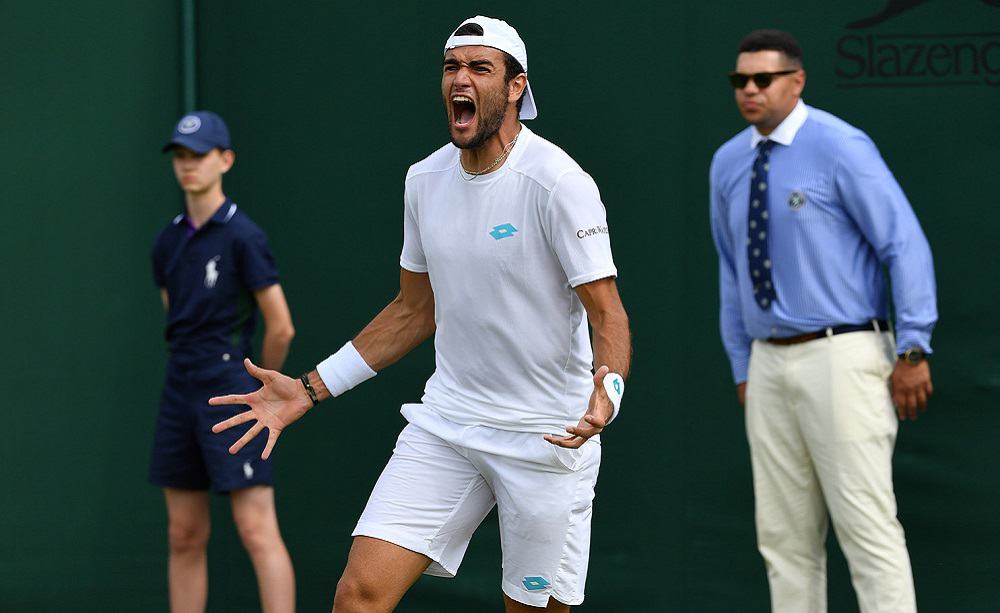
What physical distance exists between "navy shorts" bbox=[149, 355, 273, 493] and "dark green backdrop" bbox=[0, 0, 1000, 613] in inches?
26.1

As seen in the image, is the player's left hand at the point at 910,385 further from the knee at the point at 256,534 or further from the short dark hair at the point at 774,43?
the knee at the point at 256,534

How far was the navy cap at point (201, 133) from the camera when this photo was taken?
578 centimetres

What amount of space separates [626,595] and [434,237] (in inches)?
92.4

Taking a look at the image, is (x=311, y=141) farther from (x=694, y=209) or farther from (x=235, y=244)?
(x=694, y=209)

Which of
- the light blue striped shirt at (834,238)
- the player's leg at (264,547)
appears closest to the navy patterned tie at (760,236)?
the light blue striped shirt at (834,238)

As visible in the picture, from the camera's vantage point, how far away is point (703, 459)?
615 cm

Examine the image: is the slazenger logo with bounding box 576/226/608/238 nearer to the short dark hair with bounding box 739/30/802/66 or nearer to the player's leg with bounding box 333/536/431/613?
the player's leg with bounding box 333/536/431/613

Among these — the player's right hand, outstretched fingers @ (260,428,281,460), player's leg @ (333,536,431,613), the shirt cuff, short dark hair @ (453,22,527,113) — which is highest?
short dark hair @ (453,22,527,113)

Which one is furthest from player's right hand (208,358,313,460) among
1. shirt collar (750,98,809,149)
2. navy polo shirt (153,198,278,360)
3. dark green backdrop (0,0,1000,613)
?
shirt collar (750,98,809,149)

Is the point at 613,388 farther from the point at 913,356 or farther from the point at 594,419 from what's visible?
the point at 913,356

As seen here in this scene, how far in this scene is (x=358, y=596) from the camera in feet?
13.9

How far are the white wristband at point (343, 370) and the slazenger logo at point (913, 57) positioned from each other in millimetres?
2377

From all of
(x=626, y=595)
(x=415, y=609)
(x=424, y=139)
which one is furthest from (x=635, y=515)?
(x=424, y=139)

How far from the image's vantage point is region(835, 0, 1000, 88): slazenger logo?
592cm
